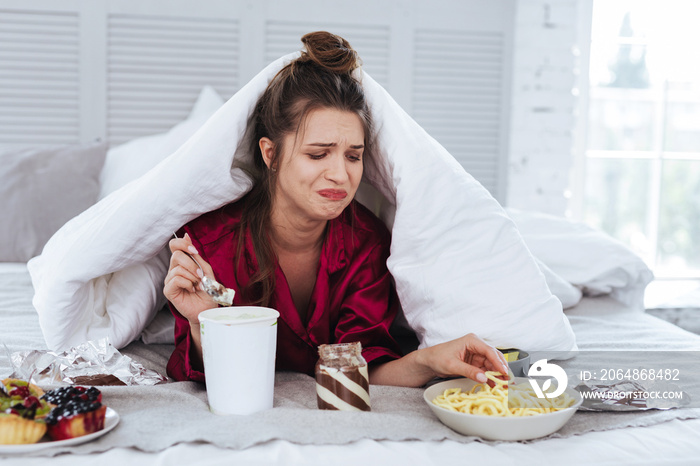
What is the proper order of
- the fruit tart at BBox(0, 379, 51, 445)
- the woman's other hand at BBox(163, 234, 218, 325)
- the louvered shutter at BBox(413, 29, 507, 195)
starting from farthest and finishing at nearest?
the louvered shutter at BBox(413, 29, 507, 195) < the woman's other hand at BBox(163, 234, 218, 325) < the fruit tart at BBox(0, 379, 51, 445)

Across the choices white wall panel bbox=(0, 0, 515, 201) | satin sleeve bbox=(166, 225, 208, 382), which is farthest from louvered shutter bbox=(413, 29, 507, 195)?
satin sleeve bbox=(166, 225, 208, 382)

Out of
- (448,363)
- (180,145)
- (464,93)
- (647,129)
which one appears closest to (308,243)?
(448,363)

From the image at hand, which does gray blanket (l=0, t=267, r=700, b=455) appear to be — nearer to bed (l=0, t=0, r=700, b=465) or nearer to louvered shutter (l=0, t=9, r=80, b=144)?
bed (l=0, t=0, r=700, b=465)

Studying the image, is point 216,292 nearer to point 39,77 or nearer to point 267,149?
point 267,149

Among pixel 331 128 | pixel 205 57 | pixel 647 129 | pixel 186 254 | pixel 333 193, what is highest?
pixel 205 57

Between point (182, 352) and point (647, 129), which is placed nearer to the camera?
point (182, 352)

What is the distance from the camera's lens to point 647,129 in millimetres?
3516

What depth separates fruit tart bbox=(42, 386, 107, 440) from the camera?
0.85 meters

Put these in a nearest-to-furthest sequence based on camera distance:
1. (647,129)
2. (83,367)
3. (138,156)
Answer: (83,367) → (138,156) → (647,129)

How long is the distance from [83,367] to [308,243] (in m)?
0.52

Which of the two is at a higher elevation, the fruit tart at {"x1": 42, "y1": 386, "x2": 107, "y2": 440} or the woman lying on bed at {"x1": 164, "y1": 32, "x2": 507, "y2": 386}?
the woman lying on bed at {"x1": 164, "y1": 32, "x2": 507, "y2": 386}

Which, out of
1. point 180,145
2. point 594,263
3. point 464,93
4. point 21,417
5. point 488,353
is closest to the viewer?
point 21,417

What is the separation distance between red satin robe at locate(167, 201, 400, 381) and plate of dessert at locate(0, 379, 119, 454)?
372 millimetres

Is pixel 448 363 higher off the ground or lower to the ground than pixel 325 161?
lower
